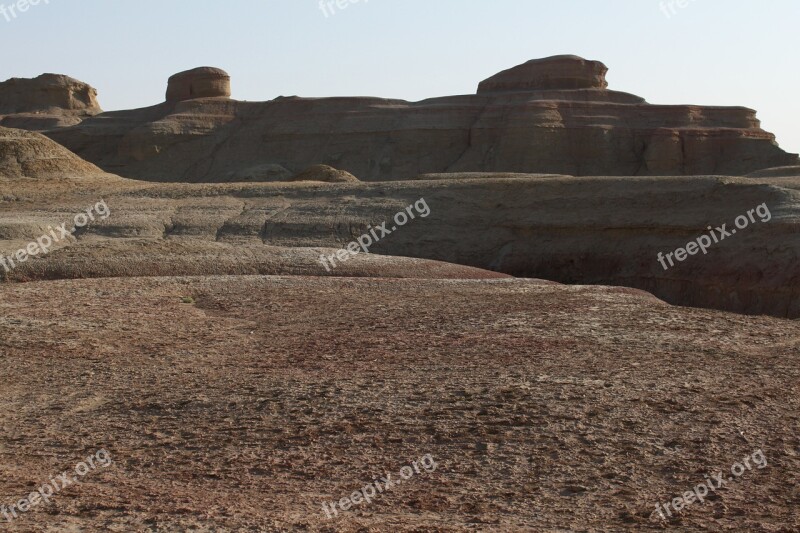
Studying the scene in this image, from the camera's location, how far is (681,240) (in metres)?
24.3

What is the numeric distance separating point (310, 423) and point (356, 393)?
3.22 ft

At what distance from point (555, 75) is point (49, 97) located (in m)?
36.8

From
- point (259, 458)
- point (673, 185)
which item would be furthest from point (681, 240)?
point (259, 458)

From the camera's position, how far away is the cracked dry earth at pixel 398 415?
22.2 ft

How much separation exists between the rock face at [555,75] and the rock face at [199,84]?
1725cm

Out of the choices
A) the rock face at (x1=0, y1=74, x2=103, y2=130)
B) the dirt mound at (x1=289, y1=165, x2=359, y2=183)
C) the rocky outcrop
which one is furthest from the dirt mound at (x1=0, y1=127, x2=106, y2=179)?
the rock face at (x1=0, y1=74, x2=103, y2=130)

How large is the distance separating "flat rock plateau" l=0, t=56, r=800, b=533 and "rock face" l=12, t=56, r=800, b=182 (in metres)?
26.4

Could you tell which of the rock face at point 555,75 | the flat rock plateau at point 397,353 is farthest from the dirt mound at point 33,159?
the rock face at point 555,75

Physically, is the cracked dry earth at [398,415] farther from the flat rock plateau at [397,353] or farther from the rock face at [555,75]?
the rock face at [555,75]

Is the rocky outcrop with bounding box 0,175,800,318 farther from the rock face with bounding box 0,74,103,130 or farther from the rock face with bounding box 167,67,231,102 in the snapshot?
the rock face with bounding box 0,74,103,130

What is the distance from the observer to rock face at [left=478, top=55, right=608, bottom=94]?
195 feet

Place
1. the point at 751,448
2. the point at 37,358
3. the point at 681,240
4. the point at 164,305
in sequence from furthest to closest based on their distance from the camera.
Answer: the point at 681,240 → the point at 164,305 → the point at 37,358 → the point at 751,448

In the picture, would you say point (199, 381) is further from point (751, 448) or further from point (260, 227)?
point (260, 227)

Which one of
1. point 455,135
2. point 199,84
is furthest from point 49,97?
point 455,135
